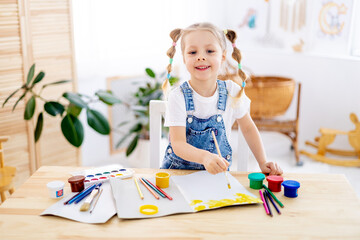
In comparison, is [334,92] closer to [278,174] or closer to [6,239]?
[278,174]

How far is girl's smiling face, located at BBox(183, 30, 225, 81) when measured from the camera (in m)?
1.32

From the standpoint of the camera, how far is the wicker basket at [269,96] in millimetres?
3225

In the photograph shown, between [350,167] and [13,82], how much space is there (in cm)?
258

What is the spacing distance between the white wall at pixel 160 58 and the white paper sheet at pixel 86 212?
199cm

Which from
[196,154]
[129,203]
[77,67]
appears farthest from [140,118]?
[129,203]

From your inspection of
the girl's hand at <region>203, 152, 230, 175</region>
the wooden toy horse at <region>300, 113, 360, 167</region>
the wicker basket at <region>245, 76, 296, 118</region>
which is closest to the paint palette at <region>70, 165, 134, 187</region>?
the girl's hand at <region>203, 152, 230, 175</region>

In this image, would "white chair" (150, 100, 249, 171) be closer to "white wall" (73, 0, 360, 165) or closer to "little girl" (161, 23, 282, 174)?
"little girl" (161, 23, 282, 174)

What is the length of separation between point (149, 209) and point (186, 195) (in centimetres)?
13

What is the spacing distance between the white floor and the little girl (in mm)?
1623

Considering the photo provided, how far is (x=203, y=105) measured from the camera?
1403mm

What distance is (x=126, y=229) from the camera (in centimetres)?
95

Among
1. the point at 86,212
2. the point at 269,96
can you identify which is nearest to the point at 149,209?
the point at 86,212

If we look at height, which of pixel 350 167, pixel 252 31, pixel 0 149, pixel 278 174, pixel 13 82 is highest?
pixel 252 31

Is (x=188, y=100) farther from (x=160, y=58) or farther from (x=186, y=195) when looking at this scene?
(x=160, y=58)
